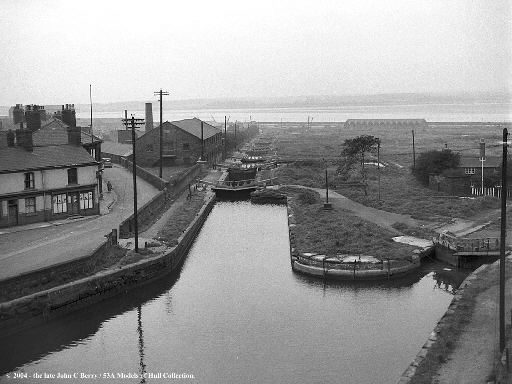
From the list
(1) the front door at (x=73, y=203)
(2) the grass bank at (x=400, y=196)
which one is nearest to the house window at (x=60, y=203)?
(1) the front door at (x=73, y=203)

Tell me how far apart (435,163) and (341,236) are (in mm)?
18036

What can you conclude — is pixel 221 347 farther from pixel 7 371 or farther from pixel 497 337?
pixel 497 337

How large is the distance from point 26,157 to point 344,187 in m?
22.4

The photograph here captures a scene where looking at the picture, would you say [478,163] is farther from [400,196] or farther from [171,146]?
[171,146]

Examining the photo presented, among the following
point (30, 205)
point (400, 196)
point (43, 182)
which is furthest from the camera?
point (400, 196)

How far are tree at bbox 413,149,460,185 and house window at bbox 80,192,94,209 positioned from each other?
2330 centimetres

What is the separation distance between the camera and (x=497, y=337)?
52.2 feet

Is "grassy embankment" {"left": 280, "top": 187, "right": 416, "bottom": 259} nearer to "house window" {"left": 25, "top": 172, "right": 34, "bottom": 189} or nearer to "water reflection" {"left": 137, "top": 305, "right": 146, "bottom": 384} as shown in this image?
"water reflection" {"left": 137, "top": 305, "right": 146, "bottom": 384}

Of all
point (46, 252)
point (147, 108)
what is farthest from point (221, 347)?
point (147, 108)

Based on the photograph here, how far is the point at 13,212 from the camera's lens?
92.4ft

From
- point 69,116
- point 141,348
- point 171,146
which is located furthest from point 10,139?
point 171,146

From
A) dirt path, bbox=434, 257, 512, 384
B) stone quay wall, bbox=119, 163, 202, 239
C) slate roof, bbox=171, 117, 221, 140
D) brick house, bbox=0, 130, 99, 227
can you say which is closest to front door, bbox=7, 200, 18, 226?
brick house, bbox=0, 130, 99, 227

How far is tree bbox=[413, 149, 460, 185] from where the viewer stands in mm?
43562

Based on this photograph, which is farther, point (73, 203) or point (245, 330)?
point (73, 203)
